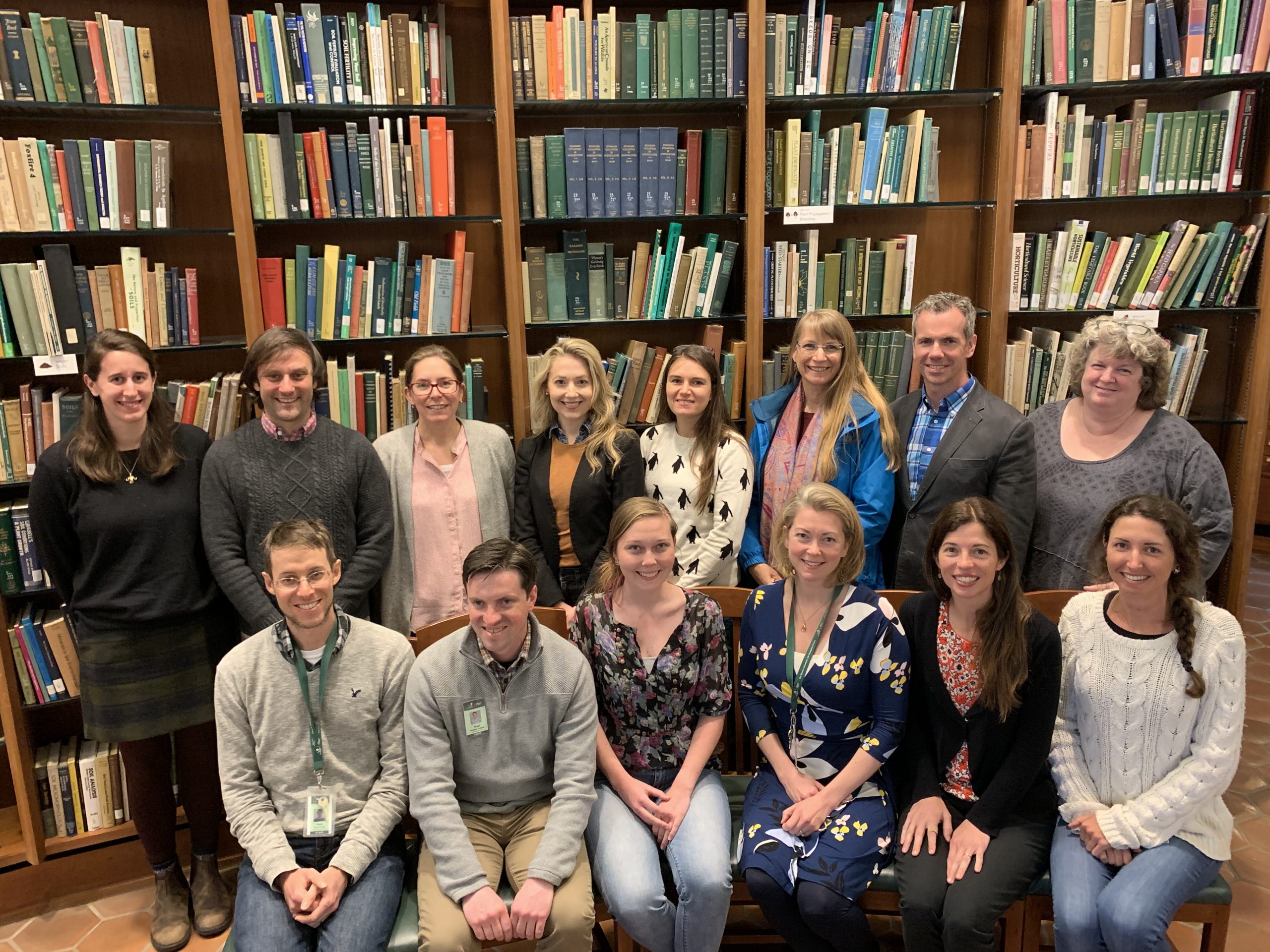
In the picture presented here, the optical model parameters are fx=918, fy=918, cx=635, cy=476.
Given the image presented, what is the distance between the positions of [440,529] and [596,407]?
0.57 meters

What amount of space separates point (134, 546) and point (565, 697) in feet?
4.00

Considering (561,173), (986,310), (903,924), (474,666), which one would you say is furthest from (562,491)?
(986,310)

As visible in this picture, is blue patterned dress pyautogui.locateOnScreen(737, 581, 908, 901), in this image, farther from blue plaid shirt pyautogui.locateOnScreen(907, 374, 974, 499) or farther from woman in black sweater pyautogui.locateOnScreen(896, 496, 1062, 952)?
blue plaid shirt pyautogui.locateOnScreen(907, 374, 974, 499)

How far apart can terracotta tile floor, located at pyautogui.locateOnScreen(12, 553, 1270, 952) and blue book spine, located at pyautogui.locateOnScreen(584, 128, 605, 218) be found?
7.66ft

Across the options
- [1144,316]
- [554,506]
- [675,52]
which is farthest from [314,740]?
[1144,316]

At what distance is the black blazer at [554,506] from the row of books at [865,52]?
4.53ft

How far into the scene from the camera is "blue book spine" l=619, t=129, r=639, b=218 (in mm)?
3018

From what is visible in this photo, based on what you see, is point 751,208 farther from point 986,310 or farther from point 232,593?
point 232,593

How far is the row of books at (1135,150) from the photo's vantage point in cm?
311

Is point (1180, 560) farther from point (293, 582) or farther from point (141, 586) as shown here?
point (141, 586)

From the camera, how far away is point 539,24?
2.87 meters

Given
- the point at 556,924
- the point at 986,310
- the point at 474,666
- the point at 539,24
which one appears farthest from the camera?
the point at 986,310

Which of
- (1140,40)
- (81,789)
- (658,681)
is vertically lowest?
(81,789)

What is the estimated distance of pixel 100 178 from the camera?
2701 millimetres
